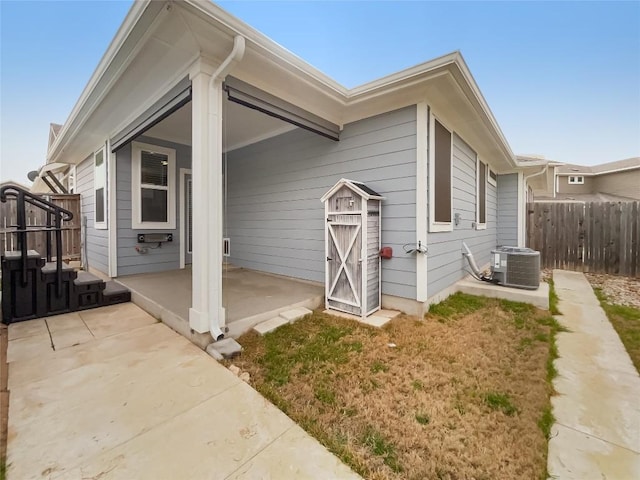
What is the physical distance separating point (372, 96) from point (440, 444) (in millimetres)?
3750

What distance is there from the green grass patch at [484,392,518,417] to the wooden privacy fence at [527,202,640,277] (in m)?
7.56

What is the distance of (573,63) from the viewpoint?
24.4ft

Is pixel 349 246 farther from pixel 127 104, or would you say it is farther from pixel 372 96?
pixel 127 104

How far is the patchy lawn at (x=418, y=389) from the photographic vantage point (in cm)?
145

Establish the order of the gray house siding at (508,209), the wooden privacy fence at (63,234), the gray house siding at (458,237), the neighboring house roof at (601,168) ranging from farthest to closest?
the neighboring house roof at (601,168), the gray house siding at (508,209), the wooden privacy fence at (63,234), the gray house siding at (458,237)

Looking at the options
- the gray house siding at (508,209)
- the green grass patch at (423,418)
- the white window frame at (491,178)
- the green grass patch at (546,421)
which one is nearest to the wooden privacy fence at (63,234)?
the green grass patch at (423,418)

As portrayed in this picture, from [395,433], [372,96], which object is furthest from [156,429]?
[372,96]

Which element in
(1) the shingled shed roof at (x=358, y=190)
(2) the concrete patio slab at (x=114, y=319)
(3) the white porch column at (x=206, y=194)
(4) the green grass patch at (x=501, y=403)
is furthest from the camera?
(1) the shingled shed roof at (x=358, y=190)

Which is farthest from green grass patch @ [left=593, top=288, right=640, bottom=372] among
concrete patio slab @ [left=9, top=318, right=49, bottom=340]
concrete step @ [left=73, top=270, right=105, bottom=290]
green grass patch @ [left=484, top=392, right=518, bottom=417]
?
concrete step @ [left=73, top=270, right=105, bottom=290]

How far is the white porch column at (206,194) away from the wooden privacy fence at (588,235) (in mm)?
9152

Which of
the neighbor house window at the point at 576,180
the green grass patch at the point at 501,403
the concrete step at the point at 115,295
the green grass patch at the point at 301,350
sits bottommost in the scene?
the green grass patch at the point at 501,403

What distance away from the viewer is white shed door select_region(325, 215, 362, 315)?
356 cm

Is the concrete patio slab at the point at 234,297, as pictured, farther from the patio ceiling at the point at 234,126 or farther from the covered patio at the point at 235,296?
the patio ceiling at the point at 234,126

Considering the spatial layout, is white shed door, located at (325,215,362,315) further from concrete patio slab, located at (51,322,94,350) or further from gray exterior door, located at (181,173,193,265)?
gray exterior door, located at (181,173,193,265)
